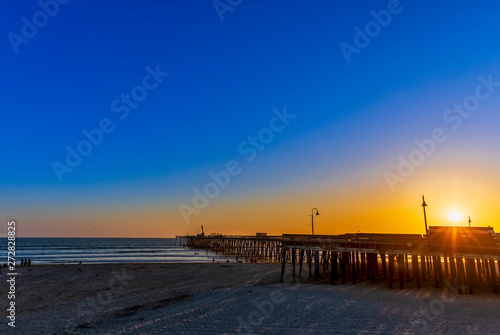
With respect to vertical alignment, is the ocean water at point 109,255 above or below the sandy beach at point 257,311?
below

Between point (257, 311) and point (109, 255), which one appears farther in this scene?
point (109, 255)

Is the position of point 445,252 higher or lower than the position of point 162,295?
higher

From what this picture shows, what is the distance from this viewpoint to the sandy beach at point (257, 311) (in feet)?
43.6

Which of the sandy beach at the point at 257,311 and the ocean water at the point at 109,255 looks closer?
the sandy beach at the point at 257,311

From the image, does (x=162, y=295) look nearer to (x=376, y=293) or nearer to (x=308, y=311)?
(x=308, y=311)

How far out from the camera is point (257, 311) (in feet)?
53.1

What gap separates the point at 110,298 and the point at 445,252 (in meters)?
21.8

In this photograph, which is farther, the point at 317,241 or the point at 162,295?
the point at 317,241

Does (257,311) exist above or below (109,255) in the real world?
above

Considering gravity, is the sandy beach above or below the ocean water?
above

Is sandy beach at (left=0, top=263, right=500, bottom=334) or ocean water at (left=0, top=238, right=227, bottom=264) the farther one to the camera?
ocean water at (left=0, top=238, right=227, bottom=264)

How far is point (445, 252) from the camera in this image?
20.9m

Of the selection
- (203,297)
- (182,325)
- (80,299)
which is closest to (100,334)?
(182,325)

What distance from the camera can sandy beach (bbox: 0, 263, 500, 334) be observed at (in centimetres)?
1328
